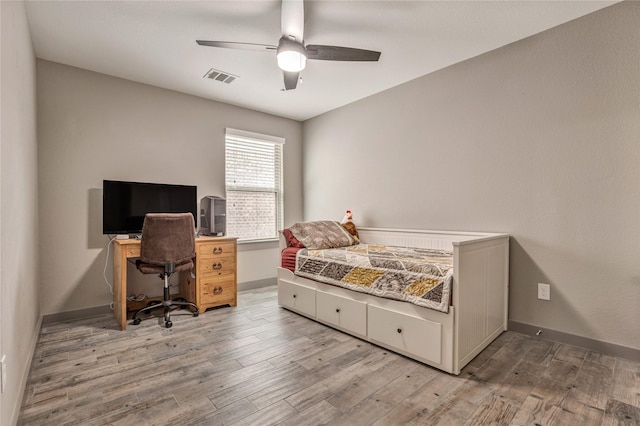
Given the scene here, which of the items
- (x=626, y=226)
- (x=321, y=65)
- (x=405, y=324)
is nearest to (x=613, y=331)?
(x=626, y=226)

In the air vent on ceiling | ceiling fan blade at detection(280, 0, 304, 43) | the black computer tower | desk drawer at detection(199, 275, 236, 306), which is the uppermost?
the air vent on ceiling

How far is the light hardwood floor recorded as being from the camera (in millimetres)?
1565

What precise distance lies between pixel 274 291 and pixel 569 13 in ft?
12.8

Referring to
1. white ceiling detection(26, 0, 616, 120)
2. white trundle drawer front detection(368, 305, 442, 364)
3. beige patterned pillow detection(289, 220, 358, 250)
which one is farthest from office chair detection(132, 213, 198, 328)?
white trundle drawer front detection(368, 305, 442, 364)

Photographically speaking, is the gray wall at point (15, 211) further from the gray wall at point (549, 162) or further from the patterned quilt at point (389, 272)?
the gray wall at point (549, 162)

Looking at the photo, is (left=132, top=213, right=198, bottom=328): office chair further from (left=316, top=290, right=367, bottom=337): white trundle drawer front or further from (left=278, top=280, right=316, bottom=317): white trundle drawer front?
(left=316, top=290, right=367, bottom=337): white trundle drawer front

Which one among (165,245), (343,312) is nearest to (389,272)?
(343,312)

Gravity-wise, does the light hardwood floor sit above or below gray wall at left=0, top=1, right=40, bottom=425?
below

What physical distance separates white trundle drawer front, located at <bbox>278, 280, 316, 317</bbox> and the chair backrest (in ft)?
3.38

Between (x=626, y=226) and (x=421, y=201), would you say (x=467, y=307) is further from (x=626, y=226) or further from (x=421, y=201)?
(x=421, y=201)

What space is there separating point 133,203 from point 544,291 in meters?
3.88

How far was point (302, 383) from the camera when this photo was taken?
1863mm

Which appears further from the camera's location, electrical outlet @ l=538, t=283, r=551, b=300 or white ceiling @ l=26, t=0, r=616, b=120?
electrical outlet @ l=538, t=283, r=551, b=300

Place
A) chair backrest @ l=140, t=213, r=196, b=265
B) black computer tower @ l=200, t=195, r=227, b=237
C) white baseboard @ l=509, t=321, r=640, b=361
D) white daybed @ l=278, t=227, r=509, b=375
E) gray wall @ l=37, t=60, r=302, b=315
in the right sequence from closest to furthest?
white daybed @ l=278, t=227, r=509, b=375, white baseboard @ l=509, t=321, r=640, b=361, chair backrest @ l=140, t=213, r=196, b=265, gray wall @ l=37, t=60, r=302, b=315, black computer tower @ l=200, t=195, r=227, b=237
